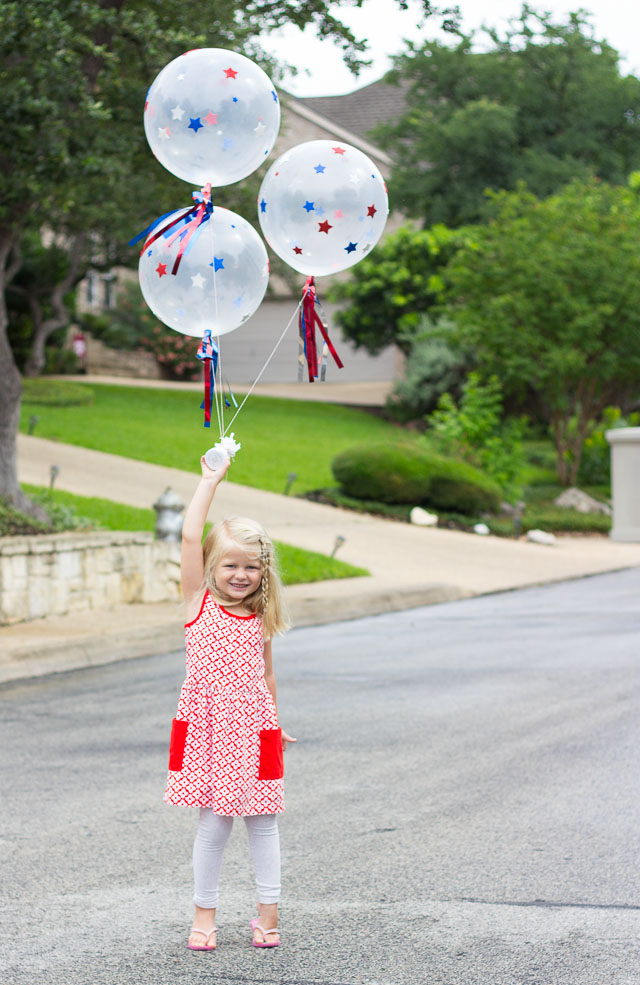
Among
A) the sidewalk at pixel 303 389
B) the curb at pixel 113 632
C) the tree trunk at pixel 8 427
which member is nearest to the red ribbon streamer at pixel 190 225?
the curb at pixel 113 632

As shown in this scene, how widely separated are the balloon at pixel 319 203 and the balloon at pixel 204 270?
8.3 inches

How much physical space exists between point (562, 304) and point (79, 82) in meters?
15.2

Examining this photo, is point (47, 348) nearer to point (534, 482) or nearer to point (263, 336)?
point (263, 336)

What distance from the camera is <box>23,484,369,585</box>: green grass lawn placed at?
14403mm

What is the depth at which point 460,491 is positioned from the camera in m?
21.9

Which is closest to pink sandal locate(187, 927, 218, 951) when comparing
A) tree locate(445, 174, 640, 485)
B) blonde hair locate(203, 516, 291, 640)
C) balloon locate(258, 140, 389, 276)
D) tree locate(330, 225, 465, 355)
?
blonde hair locate(203, 516, 291, 640)

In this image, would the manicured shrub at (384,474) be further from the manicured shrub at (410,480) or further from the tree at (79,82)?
the tree at (79,82)

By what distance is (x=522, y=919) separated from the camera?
425 centimetres

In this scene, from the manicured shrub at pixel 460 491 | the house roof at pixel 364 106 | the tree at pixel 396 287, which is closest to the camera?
the manicured shrub at pixel 460 491

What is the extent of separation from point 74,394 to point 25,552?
18.4 m

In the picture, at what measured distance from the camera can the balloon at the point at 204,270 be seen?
197 inches

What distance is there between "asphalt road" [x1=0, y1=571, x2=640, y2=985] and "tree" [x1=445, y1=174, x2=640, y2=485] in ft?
A: 56.1

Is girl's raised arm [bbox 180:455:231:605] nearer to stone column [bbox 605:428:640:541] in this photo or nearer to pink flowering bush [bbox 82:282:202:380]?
stone column [bbox 605:428:640:541]

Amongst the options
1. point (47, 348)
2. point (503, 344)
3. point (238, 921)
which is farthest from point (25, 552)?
point (47, 348)
